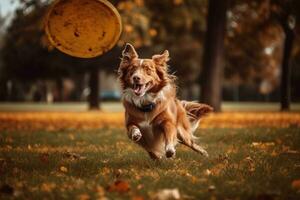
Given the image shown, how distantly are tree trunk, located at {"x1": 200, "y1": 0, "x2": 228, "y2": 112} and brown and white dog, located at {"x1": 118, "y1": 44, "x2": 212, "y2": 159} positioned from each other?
15.4 meters

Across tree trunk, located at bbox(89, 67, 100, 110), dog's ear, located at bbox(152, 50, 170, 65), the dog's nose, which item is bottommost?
tree trunk, located at bbox(89, 67, 100, 110)

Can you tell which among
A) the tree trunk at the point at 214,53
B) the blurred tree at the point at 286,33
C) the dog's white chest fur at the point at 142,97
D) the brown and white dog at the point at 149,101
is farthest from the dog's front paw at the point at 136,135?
the blurred tree at the point at 286,33

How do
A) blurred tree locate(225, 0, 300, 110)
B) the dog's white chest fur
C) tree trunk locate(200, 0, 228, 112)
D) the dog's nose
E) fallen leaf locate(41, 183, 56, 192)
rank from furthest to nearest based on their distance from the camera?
blurred tree locate(225, 0, 300, 110)
tree trunk locate(200, 0, 228, 112)
the dog's white chest fur
the dog's nose
fallen leaf locate(41, 183, 56, 192)

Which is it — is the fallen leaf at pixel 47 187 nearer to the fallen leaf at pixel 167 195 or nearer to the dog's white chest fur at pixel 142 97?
the fallen leaf at pixel 167 195

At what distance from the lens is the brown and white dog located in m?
8.22

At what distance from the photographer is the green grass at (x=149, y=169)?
19.6ft

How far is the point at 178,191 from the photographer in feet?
19.5

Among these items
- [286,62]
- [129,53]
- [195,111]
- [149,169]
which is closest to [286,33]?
[286,62]

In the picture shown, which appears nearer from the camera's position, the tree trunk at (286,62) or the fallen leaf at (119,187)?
the fallen leaf at (119,187)

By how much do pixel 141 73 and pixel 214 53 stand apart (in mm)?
16129

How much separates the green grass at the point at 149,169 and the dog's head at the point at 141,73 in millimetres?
1032

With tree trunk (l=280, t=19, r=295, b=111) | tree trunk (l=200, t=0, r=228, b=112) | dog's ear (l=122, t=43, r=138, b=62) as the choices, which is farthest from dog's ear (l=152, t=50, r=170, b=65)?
tree trunk (l=280, t=19, r=295, b=111)

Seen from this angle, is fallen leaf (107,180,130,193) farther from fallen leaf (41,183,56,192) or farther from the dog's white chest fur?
the dog's white chest fur

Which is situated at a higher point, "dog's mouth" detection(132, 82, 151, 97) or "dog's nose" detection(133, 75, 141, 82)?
"dog's nose" detection(133, 75, 141, 82)
